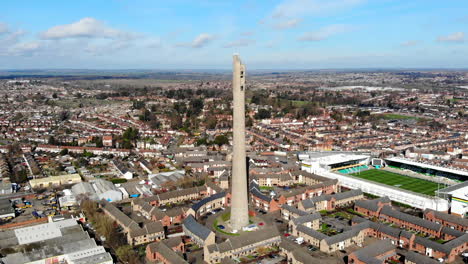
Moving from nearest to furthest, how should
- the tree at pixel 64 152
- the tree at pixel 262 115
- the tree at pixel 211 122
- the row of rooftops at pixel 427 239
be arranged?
the row of rooftops at pixel 427 239 → the tree at pixel 64 152 → the tree at pixel 211 122 → the tree at pixel 262 115

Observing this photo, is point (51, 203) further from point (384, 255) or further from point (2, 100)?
point (2, 100)

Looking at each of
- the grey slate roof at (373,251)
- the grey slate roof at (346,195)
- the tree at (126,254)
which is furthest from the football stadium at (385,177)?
the tree at (126,254)

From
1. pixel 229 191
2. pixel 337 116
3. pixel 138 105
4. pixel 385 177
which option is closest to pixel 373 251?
pixel 229 191

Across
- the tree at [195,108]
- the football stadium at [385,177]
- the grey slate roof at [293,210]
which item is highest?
the tree at [195,108]

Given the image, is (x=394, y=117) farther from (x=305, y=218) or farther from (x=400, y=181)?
(x=305, y=218)

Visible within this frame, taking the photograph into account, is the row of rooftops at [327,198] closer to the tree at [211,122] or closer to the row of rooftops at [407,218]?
the row of rooftops at [407,218]

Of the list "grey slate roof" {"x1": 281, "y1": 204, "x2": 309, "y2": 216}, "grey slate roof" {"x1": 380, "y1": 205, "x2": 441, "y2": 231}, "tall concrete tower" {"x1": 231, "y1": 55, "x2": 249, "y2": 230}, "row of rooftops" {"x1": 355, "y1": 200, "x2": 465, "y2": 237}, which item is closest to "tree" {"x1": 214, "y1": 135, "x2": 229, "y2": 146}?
"grey slate roof" {"x1": 281, "y1": 204, "x2": 309, "y2": 216}
